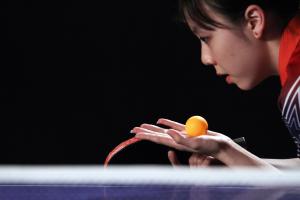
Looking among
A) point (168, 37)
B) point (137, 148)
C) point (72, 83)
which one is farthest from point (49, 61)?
point (137, 148)

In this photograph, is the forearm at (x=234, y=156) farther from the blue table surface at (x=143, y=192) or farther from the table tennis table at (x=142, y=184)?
the blue table surface at (x=143, y=192)

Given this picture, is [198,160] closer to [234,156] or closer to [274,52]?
[234,156]

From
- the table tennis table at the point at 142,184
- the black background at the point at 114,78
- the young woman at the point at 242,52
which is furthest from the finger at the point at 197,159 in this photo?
the black background at the point at 114,78

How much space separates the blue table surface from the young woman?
267mm

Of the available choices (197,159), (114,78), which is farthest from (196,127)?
(114,78)

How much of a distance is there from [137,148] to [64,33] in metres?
1.67

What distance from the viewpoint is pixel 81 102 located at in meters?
3.33

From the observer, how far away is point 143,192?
1.36m

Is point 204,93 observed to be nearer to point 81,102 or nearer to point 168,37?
point 168,37

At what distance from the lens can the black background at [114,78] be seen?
3.23m

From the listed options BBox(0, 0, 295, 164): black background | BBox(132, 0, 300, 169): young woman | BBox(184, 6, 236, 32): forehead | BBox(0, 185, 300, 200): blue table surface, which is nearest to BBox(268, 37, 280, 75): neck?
BBox(132, 0, 300, 169): young woman

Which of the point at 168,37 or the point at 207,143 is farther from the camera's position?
the point at 168,37

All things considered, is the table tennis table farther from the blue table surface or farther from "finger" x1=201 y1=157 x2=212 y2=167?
"finger" x1=201 y1=157 x2=212 y2=167

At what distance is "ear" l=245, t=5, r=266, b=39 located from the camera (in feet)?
5.75
